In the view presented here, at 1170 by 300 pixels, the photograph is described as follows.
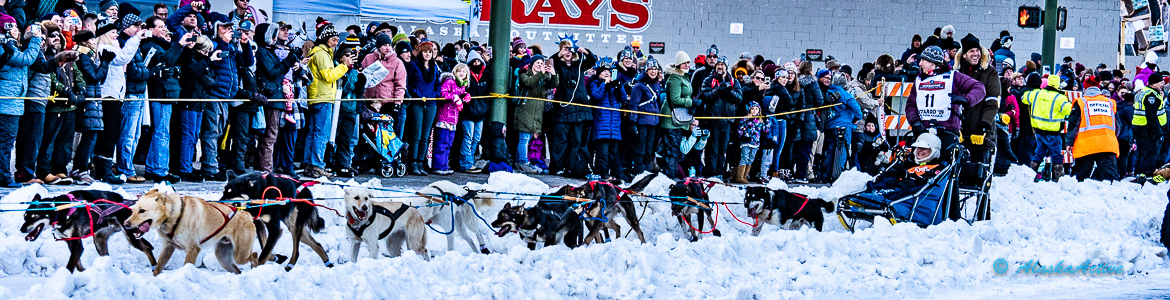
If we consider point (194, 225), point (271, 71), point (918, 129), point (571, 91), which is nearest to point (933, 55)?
point (918, 129)

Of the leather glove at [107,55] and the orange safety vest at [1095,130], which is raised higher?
the leather glove at [107,55]

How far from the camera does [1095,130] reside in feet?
48.1

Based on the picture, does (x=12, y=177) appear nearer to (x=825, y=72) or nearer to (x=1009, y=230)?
(x=1009, y=230)

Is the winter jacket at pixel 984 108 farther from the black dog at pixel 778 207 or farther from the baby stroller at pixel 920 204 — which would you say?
the black dog at pixel 778 207

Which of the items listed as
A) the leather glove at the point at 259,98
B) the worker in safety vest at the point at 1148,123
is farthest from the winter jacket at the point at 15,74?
the worker in safety vest at the point at 1148,123

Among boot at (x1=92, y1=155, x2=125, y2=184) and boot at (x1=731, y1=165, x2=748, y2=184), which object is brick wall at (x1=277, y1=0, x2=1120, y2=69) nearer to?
boot at (x1=731, y1=165, x2=748, y2=184)

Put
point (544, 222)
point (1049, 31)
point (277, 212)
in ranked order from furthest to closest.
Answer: point (1049, 31), point (544, 222), point (277, 212)

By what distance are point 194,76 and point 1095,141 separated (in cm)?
1056

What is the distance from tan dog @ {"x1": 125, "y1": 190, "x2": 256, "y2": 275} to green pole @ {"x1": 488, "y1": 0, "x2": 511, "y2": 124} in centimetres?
561

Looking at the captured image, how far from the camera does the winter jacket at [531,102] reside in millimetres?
11859

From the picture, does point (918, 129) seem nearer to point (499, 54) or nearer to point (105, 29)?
point (499, 54)

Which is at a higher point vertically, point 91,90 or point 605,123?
point 91,90

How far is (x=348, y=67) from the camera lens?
1061 centimetres

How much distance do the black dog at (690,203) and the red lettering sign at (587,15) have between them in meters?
13.0
